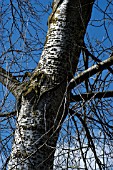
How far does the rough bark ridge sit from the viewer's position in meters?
2.50

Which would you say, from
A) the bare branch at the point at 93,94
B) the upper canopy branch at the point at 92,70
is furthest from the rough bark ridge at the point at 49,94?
the bare branch at the point at 93,94

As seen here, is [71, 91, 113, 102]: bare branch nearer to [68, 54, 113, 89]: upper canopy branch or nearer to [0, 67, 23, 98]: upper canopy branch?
[68, 54, 113, 89]: upper canopy branch

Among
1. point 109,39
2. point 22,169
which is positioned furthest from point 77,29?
point 22,169

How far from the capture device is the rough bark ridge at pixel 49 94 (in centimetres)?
250

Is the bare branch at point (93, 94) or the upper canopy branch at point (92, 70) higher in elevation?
the upper canopy branch at point (92, 70)

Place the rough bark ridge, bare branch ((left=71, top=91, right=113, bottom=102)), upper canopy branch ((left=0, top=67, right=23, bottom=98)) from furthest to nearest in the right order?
bare branch ((left=71, top=91, right=113, bottom=102)), upper canopy branch ((left=0, top=67, right=23, bottom=98)), the rough bark ridge

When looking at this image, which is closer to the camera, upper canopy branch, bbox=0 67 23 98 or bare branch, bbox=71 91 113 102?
upper canopy branch, bbox=0 67 23 98

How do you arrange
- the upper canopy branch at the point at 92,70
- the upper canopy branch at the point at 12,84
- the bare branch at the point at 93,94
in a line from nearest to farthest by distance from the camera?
the upper canopy branch at the point at 92,70
the upper canopy branch at the point at 12,84
the bare branch at the point at 93,94

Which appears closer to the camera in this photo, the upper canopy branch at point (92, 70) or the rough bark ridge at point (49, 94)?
the rough bark ridge at point (49, 94)

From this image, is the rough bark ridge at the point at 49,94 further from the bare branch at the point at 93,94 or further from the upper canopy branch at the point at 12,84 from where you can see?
the bare branch at the point at 93,94

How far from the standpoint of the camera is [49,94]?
2.69 m

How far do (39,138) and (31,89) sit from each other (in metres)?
0.42

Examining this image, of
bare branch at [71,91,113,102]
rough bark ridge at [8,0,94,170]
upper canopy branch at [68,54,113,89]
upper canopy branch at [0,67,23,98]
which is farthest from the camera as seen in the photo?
bare branch at [71,91,113,102]

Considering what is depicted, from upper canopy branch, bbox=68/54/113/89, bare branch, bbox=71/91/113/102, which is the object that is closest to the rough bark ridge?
upper canopy branch, bbox=68/54/113/89
